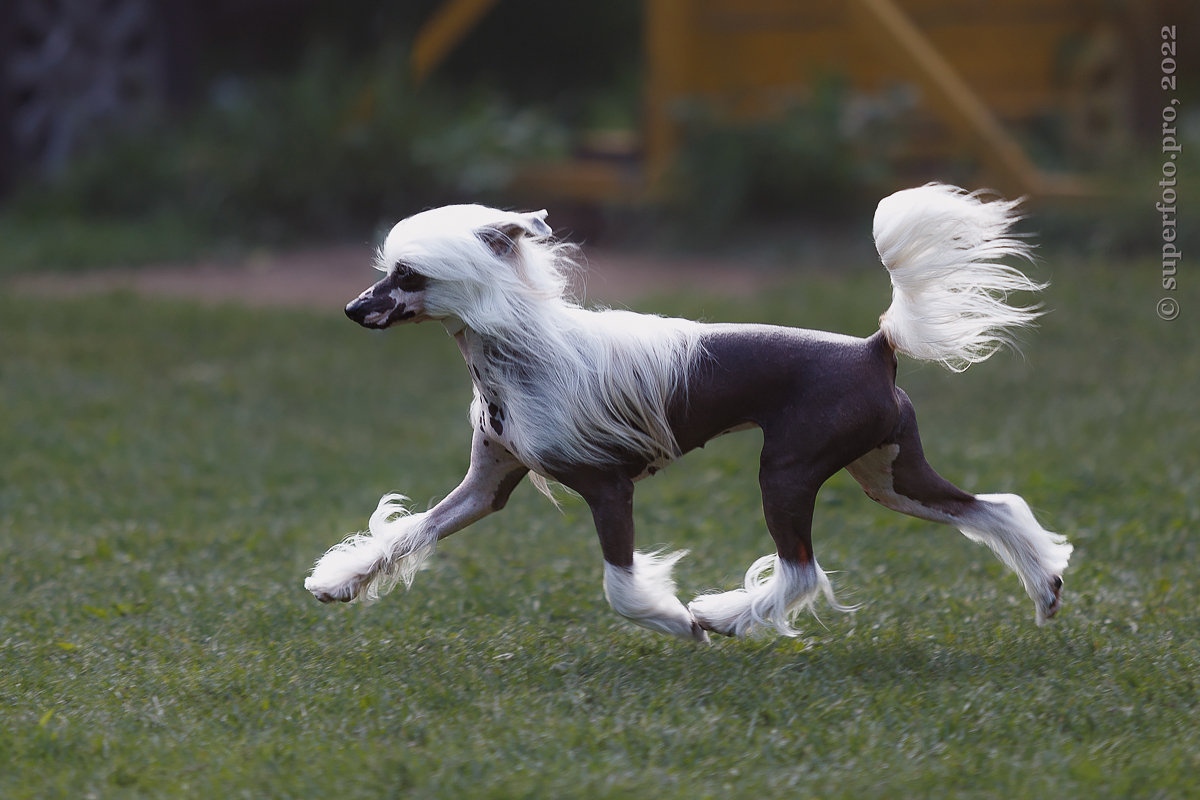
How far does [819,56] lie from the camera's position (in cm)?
1480

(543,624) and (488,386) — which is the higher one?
(488,386)

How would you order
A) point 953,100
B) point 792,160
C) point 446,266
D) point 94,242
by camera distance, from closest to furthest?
point 446,266, point 953,100, point 792,160, point 94,242

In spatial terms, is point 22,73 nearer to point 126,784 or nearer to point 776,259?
point 776,259

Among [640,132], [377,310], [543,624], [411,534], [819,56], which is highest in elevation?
[819,56]

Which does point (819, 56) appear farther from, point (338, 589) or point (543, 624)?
point (338, 589)

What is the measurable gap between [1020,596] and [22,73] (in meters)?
13.4

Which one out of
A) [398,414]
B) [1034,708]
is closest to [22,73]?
[398,414]

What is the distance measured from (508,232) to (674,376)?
67cm

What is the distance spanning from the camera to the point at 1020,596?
193 inches

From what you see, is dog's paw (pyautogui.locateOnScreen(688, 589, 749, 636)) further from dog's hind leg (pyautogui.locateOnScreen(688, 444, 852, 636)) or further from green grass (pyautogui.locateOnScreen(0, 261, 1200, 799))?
green grass (pyautogui.locateOnScreen(0, 261, 1200, 799))

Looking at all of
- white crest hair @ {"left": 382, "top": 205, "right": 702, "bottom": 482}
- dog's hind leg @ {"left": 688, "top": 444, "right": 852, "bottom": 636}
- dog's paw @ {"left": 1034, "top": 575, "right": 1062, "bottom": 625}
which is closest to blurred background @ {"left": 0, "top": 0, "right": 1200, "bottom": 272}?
dog's paw @ {"left": 1034, "top": 575, "right": 1062, "bottom": 625}

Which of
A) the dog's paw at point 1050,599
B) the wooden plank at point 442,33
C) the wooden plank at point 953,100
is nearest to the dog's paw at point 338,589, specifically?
the dog's paw at point 1050,599

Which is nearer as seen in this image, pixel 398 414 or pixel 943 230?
pixel 943 230

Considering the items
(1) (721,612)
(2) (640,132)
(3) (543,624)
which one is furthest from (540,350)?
(2) (640,132)
